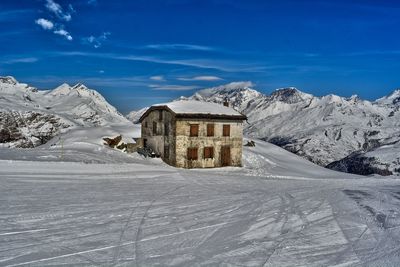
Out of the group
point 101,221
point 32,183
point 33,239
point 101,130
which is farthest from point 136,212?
point 101,130

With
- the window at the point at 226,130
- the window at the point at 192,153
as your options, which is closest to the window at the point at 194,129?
the window at the point at 192,153

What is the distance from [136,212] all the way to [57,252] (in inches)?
231

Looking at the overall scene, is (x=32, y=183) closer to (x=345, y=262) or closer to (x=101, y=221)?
(x=101, y=221)

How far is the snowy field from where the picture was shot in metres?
11.0

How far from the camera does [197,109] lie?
4878cm

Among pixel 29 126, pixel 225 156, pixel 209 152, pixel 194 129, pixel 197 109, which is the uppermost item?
pixel 29 126

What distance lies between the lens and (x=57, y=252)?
10.9m

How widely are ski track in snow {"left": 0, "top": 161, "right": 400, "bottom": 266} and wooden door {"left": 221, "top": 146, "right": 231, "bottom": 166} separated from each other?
22.9 meters

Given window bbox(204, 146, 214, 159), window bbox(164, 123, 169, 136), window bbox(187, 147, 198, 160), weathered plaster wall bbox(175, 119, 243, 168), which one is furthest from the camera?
window bbox(164, 123, 169, 136)

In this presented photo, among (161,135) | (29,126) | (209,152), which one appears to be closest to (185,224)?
(209,152)

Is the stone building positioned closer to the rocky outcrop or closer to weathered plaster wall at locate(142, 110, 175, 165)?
weathered plaster wall at locate(142, 110, 175, 165)

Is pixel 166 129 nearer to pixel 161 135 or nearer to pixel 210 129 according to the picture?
pixel 161 135

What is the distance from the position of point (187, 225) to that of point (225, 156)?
113 ft

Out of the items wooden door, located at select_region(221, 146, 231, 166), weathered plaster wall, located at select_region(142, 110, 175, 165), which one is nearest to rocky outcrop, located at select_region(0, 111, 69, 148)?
weathered plaster wall, located at select_region(142, 110, 175, 165)
